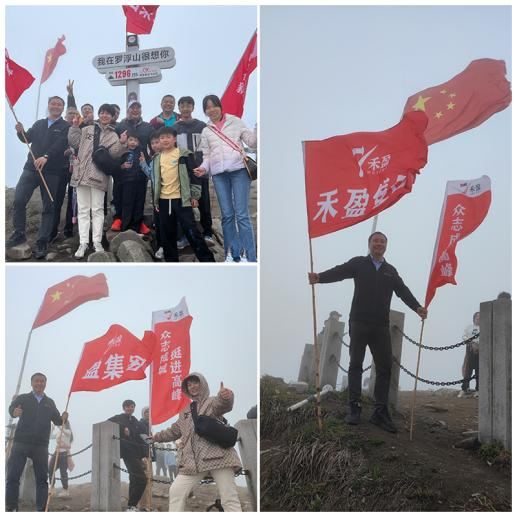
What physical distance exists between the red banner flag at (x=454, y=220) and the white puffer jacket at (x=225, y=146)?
1948 millimetres

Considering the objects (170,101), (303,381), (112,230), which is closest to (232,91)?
(170,101)

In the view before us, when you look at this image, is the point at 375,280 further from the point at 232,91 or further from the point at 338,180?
the point at 232,91

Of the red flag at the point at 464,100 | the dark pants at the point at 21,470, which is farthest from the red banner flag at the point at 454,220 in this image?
the dark pants at the point at 21,470

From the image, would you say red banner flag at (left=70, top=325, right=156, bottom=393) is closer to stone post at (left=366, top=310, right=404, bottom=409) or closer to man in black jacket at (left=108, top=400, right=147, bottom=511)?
man in black jacket at (left=108, top=400, right=147, bottom=511)

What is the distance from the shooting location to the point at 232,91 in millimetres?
7344

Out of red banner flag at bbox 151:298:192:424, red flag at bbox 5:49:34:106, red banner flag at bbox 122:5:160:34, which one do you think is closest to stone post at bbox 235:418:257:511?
red banner flag at bbox 151:298:192:424

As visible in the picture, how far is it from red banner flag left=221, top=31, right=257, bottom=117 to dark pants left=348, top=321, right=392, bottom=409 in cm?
243

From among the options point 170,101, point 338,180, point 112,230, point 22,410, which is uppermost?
point 170,101

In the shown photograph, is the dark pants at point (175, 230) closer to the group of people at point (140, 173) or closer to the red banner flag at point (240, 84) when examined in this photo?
the group of people at point (140, 173)

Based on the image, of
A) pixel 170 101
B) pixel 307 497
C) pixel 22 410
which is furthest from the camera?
pixel 170 101

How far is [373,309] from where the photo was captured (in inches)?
273

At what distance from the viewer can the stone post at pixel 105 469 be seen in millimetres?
6668

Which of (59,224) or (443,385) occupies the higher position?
(59,224)

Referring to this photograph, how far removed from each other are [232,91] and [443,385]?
11.4 feet
